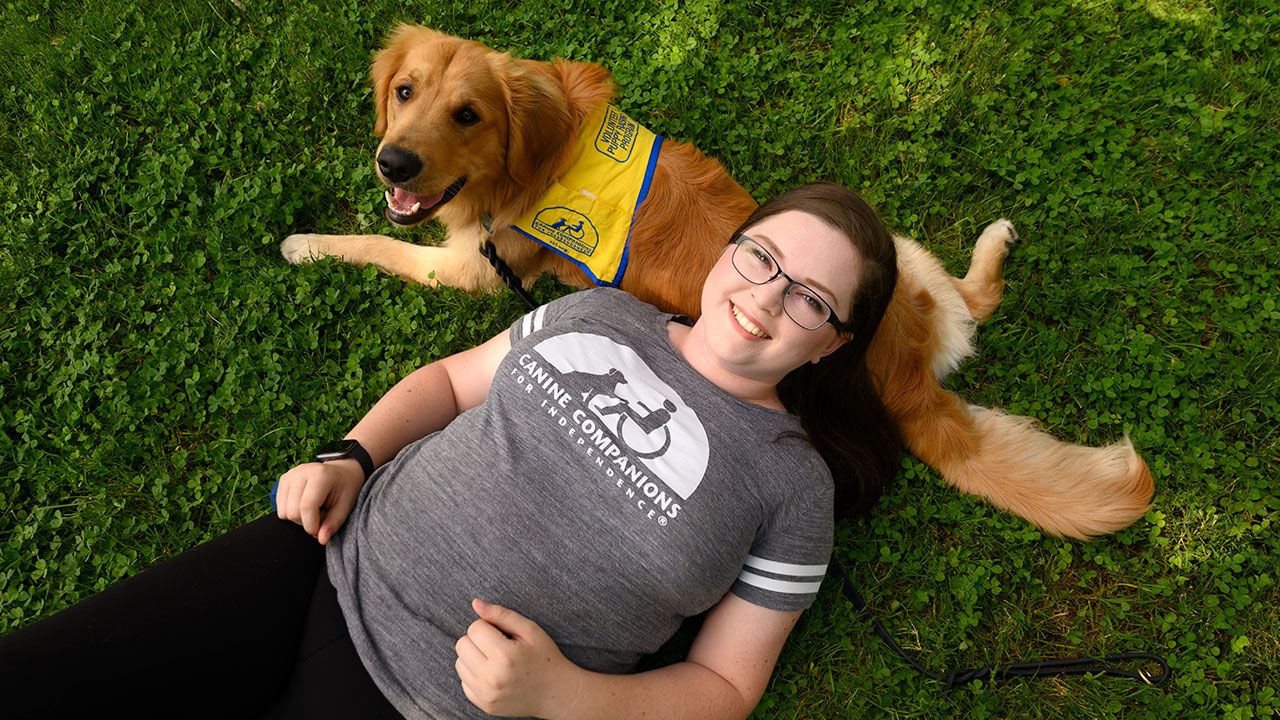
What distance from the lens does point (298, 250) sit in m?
3.31

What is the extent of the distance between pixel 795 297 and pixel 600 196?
3.82 feet

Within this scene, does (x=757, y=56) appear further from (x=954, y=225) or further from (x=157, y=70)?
(x=157, y=70)

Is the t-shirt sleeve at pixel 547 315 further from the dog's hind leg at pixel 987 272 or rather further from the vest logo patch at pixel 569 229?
the dog's hind leg at pixel 987 272

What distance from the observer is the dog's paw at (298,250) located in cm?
329

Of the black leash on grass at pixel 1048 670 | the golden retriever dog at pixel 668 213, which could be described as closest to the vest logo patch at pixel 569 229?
the golden retriever dog at pixel 668 213

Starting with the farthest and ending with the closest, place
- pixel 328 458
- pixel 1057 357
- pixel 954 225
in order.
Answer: pixel 954 225
pixel 1057 357
pixel 328 458

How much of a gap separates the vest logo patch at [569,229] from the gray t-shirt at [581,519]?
0.83 m

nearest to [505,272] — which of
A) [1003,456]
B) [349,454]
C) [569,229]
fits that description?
[569,229]

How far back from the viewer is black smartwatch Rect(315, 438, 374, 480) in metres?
2.05

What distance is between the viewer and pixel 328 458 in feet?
6.72

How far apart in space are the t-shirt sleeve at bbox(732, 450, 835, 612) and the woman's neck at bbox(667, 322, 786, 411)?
267 millimetres

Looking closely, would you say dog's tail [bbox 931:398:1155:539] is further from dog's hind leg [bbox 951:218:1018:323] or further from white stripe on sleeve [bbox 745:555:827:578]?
white stripe on sleeve [bbox 745:555:827:578]

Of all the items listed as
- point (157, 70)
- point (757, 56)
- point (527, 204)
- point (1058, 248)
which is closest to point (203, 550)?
point (527, 204)

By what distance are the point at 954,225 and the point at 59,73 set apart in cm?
485
